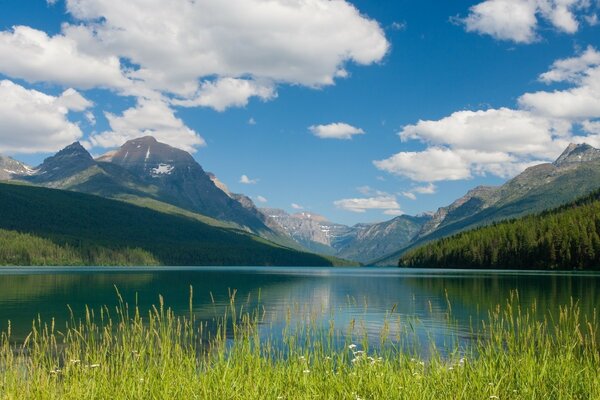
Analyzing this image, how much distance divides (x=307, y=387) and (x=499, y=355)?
624 centimetres

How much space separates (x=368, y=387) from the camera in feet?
44.9

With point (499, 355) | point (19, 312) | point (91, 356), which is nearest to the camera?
point (499, 355)

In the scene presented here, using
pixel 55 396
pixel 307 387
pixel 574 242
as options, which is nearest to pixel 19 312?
pixel 55 396

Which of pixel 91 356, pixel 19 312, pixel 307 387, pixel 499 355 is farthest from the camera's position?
pixel 19 312

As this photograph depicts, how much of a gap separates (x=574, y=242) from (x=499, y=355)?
178539 mm

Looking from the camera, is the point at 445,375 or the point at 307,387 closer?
the point at 307,387

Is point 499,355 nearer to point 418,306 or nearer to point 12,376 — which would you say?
point 12,376

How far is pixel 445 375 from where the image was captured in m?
14.9

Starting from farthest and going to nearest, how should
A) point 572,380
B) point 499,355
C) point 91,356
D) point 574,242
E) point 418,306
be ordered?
point 574,242 < point 418,306 < point 91,356 < point 499,355 < point 572,380

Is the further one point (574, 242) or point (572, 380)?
point (574, 242)

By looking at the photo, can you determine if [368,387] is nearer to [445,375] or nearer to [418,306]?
[445,375]

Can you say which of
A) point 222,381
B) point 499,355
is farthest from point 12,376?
point 499,355

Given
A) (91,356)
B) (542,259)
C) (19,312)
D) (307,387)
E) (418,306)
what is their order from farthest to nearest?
(542,259) < (418,306) < (19,312) < (91,356) < (307,387)

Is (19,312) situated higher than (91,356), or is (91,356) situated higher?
(91,356)
